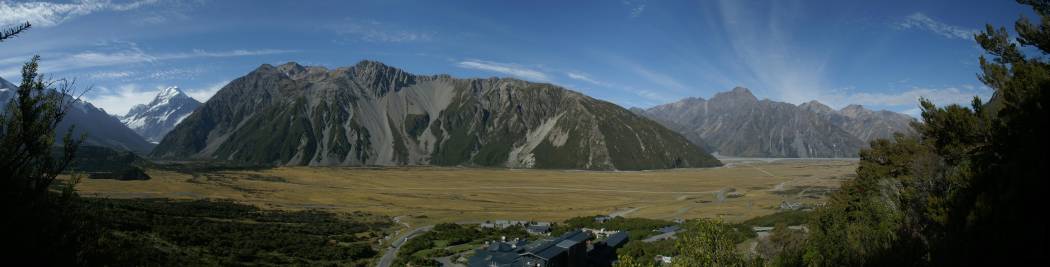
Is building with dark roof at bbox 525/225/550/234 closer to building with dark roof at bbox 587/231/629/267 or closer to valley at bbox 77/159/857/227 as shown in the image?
valley at bbox 77/159/857/227

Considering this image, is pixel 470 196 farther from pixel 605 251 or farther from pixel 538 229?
pixel 605 251

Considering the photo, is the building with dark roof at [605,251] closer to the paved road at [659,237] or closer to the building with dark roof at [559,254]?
the building with dark roof at [559,254]

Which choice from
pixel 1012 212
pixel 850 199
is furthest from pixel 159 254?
pixel 850 199

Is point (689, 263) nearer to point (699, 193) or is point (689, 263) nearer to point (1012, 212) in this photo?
point (1012, 212)

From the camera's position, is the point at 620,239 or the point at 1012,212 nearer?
the point at 1012,212

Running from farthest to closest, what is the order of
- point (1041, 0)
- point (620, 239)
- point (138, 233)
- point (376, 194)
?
1. point (376, 194)
2. point (620, 239)
3. point (138, 233)
4. point (1041, 0)

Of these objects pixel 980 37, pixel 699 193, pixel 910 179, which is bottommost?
pixel 699 193

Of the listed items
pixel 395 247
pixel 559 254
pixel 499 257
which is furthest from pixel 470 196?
pixel 559 254

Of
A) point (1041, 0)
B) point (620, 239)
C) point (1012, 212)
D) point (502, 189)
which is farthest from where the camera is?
point (502, 189)
